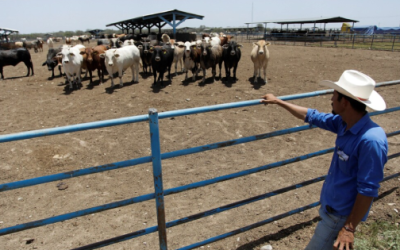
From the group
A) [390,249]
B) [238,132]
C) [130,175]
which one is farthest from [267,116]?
[390,249]

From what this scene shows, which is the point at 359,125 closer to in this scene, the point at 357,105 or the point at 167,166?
the point at 357,105

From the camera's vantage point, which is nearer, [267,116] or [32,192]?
[32,192]

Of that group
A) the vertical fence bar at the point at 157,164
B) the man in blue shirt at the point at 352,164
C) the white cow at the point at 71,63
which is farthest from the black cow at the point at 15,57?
the man in blue shirt at the point at 352,164

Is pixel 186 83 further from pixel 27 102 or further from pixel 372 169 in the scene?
pixel 372 169

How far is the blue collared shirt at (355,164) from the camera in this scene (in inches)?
63.5

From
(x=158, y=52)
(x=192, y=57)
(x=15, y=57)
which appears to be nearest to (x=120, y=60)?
(x=158, y=52)

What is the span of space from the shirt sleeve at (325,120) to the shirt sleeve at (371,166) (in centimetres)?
44

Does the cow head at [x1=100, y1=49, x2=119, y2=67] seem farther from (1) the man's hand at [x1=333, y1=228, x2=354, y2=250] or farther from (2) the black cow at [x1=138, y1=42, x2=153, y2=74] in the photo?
(1) the man's hand at [x1=333, y1=228, x2=354, y2=250]

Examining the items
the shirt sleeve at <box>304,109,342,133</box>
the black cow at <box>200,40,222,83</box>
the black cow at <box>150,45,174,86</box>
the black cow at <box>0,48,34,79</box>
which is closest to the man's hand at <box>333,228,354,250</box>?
the shirt sleeve at <box>304,109,342,133</box>

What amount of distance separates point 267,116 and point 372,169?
543 centimetres

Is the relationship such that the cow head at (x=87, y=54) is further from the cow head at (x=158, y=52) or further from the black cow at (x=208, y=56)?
the black cow at (x=208, y=56)

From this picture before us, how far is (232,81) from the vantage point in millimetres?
10711

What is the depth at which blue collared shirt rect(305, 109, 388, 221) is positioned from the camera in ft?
5.29

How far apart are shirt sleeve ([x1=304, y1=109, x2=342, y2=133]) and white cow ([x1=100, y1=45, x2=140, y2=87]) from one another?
8.99 meters
